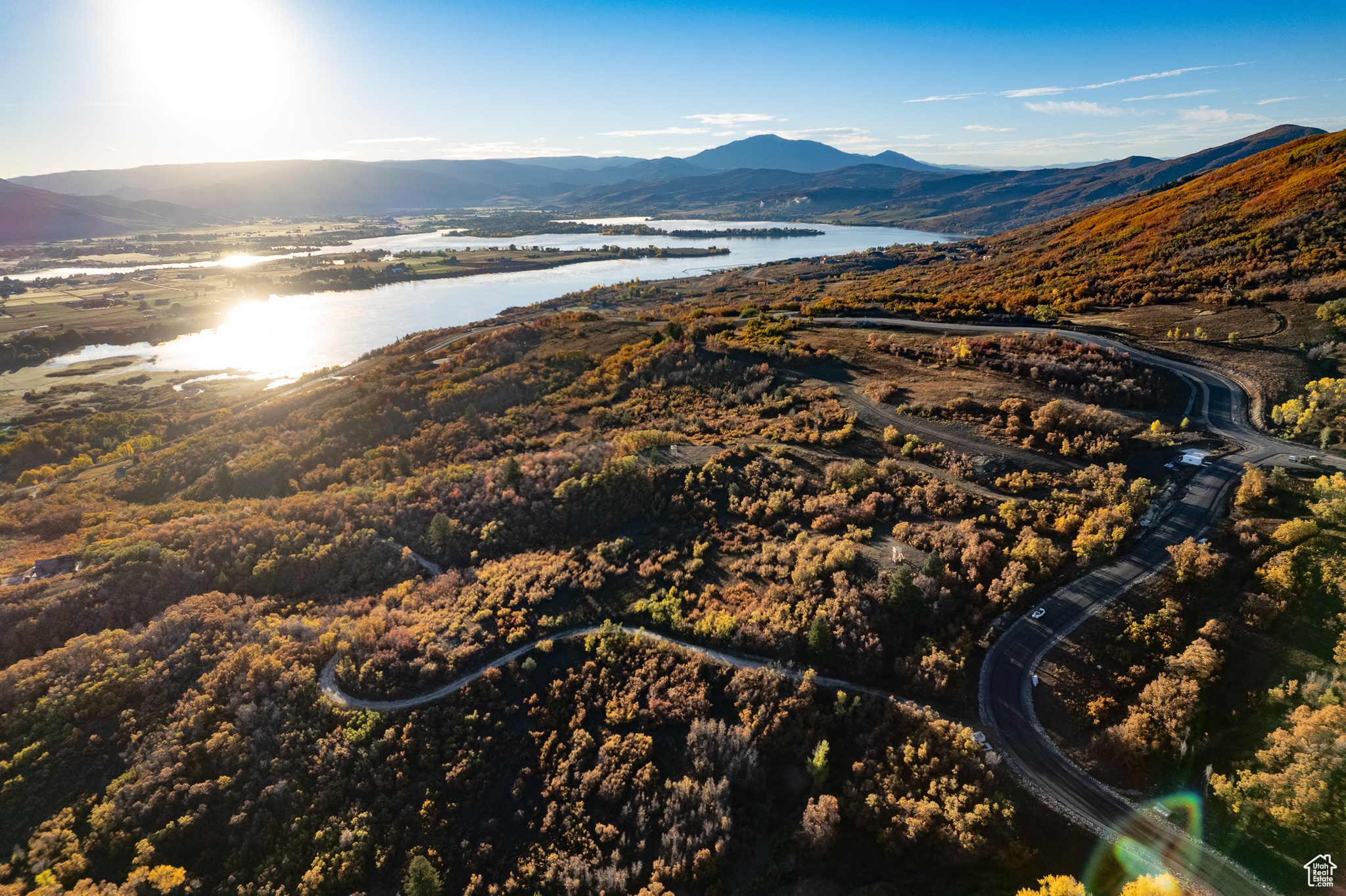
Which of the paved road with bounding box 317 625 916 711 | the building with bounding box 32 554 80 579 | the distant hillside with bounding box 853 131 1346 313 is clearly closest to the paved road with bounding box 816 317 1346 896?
the paved road with bounding box 317 625 916 711

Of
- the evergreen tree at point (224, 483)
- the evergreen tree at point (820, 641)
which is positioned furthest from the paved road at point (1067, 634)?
the evergreen tree at point (224, 483)

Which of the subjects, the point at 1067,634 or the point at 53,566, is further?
the point at 53,566

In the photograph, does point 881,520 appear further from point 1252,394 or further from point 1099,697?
point 1252,394

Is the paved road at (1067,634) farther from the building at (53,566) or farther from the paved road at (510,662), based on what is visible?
the building at (53,566)

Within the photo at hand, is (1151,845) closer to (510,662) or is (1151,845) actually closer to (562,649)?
(562,649)

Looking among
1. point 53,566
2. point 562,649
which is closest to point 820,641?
point 562,649

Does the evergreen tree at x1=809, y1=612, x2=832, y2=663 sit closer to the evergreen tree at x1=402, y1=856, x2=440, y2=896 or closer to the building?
the evergreen tree at x1=402, y1=856, x2=440, y2=896

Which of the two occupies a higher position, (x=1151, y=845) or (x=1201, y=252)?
(x=1201, y=252)
